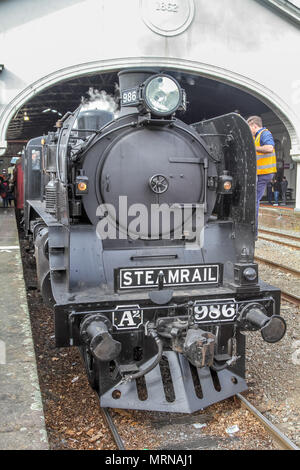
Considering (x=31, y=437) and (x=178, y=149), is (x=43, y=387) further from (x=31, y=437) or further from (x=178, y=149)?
(x=178, y=149)

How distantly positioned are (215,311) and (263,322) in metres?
0.36

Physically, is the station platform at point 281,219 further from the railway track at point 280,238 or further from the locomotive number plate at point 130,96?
the locomotive number plate at point 130,96

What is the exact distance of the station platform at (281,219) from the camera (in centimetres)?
1399

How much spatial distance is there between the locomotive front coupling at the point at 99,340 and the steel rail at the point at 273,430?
1168 millimetres

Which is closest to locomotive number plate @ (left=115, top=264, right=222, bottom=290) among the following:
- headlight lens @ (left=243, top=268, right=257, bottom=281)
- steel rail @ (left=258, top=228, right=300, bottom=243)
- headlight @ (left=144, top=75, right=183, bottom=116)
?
headlight lens @ (left=243, top=268, right=257, bottom=281)

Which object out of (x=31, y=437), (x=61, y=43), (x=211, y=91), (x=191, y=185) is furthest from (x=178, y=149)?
(x=211, y=91)

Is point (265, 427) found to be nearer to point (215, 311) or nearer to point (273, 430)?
point (273, 430)

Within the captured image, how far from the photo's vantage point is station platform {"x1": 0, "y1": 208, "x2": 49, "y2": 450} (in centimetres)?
250

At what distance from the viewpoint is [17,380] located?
3156mm

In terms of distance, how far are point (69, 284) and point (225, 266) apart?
1.38 metres

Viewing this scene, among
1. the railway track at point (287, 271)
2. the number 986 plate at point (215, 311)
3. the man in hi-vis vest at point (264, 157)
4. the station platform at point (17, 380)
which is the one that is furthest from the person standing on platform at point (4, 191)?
→ the number 986 plate at point (215, 311)

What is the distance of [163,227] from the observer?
3.94 meters

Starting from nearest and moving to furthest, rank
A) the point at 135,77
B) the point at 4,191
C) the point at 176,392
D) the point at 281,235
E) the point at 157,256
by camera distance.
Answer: the point at 176,392
the point at 157,256
the point at 135,77
the point at 281,235
the point at 4,191

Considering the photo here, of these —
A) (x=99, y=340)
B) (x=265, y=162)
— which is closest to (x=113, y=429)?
(x=99, y=340)
